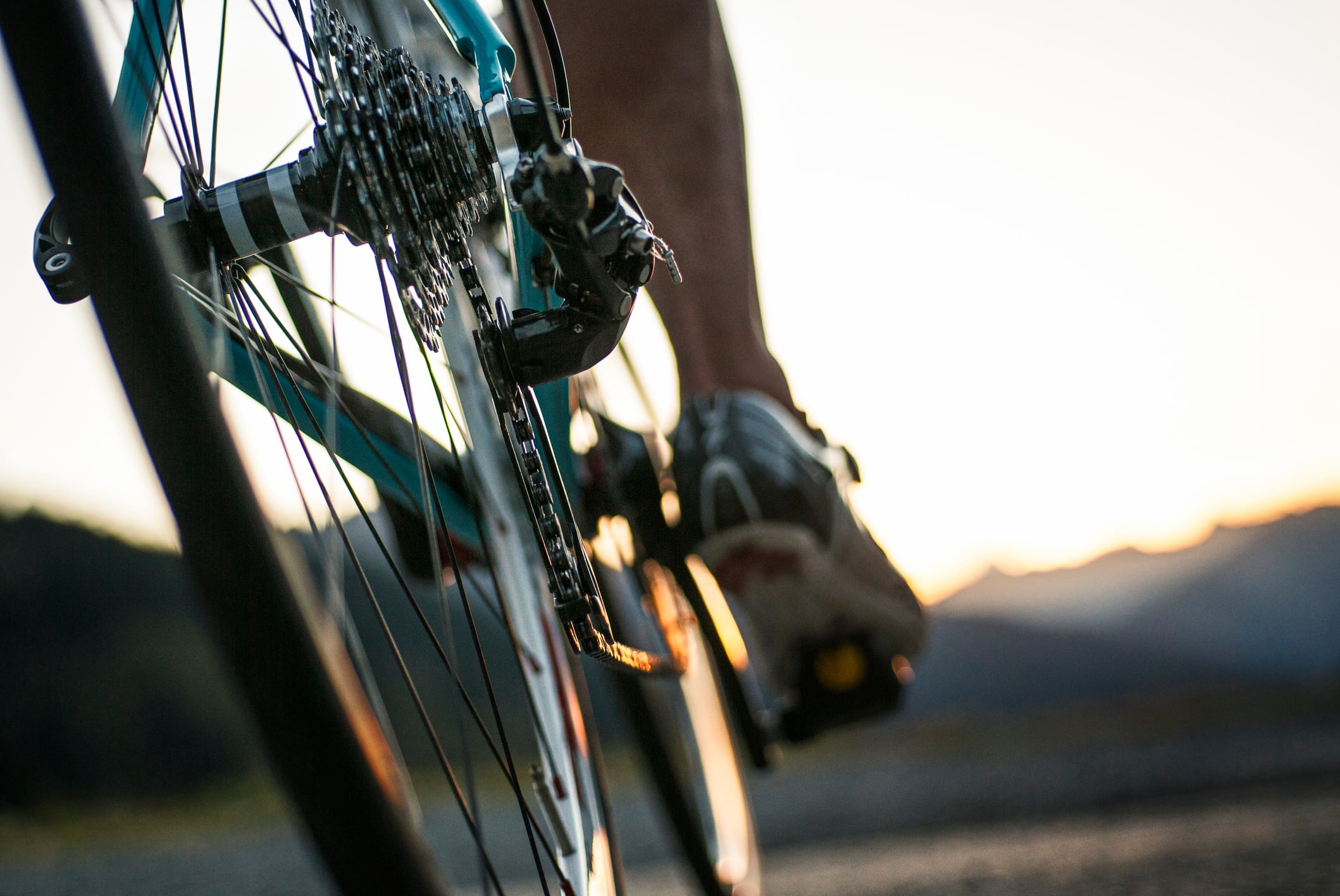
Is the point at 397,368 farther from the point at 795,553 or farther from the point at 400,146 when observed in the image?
the point at 795,553

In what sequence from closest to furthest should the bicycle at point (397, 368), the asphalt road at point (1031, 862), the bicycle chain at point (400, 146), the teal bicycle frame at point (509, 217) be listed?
the bicycle at point (397, 368) < the bicycle chain at point (400, 146) < the teal bicycle frame at point (509, 217) < the asphalt road at point (1031, 862)

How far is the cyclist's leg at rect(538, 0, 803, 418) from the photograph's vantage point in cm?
78

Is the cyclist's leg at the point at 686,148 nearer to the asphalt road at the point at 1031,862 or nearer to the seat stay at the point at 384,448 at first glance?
the seat stay at the point at 384,448

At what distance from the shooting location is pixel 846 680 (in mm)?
885

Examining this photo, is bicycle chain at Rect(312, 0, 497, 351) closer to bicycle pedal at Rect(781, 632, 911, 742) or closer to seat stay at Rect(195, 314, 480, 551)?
seat stay at Rect(195, 314, 480, 551)

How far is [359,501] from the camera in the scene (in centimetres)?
49

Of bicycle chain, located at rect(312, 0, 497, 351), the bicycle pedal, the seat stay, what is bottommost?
Answer: the bicycle pedal

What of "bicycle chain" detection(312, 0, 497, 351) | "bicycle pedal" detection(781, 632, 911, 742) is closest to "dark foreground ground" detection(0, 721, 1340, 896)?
"bicycle pedal" detection(781, 632, 911, 742)

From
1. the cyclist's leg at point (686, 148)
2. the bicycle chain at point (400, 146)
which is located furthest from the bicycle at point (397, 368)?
the cyclist's leg at point (686, 148)

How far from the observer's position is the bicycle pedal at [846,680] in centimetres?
89

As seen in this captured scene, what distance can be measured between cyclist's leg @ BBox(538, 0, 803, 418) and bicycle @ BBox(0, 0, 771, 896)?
128 mm

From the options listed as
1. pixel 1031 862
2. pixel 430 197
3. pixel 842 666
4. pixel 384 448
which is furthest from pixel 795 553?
pixel 1031 862

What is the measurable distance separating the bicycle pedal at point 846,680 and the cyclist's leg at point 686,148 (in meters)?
0.25

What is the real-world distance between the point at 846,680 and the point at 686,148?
544mm
